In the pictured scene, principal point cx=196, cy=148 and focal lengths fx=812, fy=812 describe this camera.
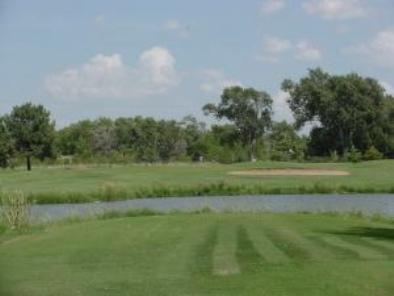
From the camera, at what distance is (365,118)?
343 ft

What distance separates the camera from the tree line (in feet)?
281

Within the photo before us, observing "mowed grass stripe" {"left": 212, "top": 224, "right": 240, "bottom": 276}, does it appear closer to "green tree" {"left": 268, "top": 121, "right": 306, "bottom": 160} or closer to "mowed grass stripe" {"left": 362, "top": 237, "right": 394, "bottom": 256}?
"mowed grass stripe" {"left": 362, "top": 237, "right": 394, "bottom": 256}

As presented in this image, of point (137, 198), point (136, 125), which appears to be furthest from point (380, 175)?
point (136, 125)

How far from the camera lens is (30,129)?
8444 cm

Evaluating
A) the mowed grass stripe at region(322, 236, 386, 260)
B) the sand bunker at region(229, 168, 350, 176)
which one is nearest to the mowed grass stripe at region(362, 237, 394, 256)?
the mowed grass stripe at region(322, 236, 386, 260)

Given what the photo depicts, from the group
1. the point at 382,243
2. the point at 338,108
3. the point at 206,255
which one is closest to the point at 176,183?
the point at 382,243

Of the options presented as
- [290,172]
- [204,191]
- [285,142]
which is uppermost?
[285,142]

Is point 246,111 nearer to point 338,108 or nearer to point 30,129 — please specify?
point 338,108

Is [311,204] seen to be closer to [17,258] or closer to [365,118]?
[17,258]

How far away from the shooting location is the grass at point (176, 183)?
163 ft

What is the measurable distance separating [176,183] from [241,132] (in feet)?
215

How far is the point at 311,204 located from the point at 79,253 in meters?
23.5

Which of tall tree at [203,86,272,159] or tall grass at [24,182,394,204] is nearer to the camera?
tall grass at [24,182,394,204]

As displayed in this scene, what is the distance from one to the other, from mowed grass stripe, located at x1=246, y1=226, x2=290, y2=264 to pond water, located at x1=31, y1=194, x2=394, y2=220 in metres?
12.0
